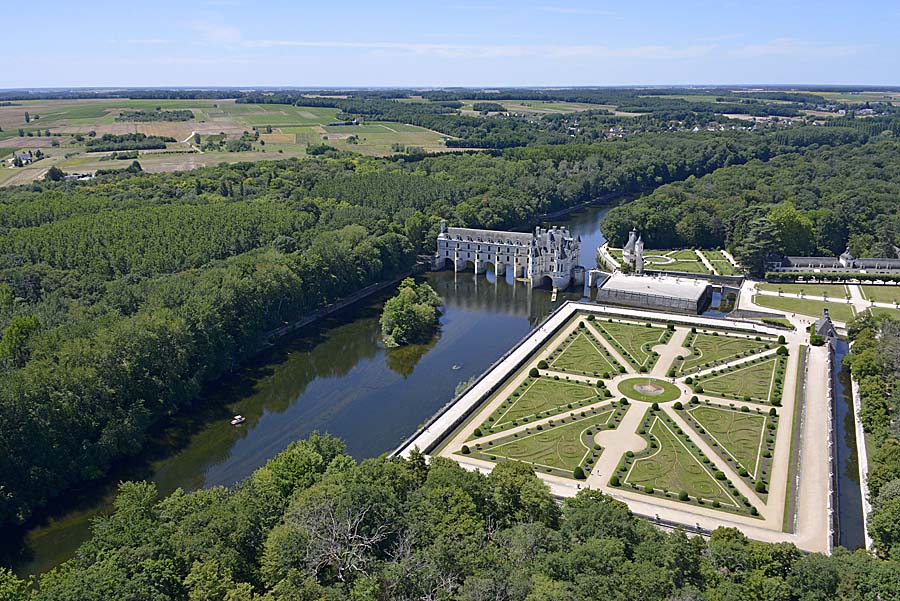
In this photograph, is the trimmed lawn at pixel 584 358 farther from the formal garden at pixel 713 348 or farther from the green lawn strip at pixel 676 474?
the green lawn strip at pixel 676 474

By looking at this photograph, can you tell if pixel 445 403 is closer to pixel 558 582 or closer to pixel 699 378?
pixel 699 378

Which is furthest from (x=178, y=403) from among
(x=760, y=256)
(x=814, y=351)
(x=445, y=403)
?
(x=760, y=256)

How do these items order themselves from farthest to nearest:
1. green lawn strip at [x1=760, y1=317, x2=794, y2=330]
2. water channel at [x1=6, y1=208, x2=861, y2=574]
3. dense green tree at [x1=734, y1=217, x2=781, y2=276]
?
dense green tree at [x1=734, y1=217, x2=781, y2=276] → green lawn strip at [x1=760, y1=317, x2=794, y2=330] → water channel at [x1=6, y1=208, x2=861, y2=574]

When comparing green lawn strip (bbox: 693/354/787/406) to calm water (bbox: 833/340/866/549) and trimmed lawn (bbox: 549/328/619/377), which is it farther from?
trimmed lawn (bbox: 549/328/619/377)

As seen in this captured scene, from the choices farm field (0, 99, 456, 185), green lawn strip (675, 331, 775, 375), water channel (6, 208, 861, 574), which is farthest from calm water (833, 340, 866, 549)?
farm field (0, 99, 456, 185)

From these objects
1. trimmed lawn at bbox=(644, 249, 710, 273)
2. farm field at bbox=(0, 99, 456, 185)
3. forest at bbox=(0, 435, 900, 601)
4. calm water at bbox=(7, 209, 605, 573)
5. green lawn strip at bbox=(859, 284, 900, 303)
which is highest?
farm field at bbox=(0, 99, 456, 185)

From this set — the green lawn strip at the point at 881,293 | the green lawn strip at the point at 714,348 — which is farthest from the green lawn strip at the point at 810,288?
the green lawn strip at the point at 714,348

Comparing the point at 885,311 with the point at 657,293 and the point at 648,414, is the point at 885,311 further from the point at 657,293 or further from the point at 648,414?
the point at 648,414

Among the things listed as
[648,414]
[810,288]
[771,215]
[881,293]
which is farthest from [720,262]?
[648,414]
